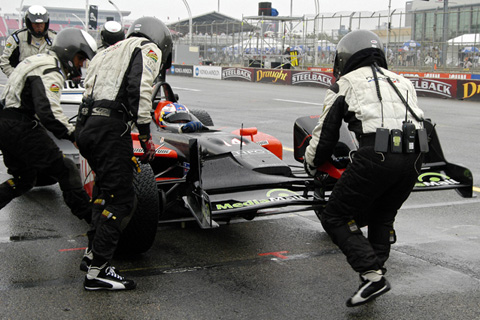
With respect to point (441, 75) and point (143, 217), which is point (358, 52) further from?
point (441, 75)

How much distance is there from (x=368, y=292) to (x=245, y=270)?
1.07m

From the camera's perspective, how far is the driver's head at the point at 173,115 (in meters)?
6.12

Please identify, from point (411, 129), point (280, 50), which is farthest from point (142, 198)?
point (280, 50)

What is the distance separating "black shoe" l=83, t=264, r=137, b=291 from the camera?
4.10 meters

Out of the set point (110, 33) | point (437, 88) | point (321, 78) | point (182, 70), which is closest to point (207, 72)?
point (182, 70)

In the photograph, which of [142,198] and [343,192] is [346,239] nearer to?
Result: [343,192]

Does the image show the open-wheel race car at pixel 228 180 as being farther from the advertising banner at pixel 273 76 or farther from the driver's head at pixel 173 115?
the advertising banner at pixel 273 76

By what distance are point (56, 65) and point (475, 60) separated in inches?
865

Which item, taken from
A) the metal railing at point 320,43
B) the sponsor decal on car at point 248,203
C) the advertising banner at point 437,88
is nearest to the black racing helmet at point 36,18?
the sponsor decal on car at point 248,203

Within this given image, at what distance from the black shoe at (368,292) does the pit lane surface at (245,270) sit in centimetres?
9

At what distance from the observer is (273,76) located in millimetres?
29594

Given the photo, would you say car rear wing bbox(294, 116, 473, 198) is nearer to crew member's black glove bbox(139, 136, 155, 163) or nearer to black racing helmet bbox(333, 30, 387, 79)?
black racing helmet bbox(333, 30, 387, 79)

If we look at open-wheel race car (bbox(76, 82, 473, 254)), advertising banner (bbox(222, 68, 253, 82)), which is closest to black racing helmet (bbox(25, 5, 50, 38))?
open-wheel race car (bbox(76, 82, 473, 254))

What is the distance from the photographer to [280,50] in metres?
32.4
